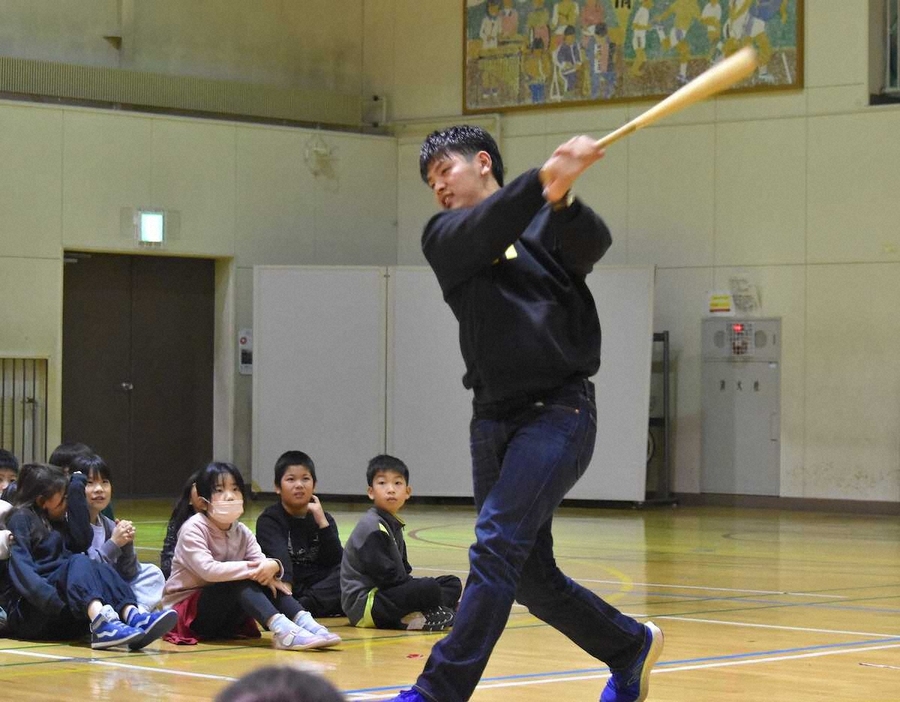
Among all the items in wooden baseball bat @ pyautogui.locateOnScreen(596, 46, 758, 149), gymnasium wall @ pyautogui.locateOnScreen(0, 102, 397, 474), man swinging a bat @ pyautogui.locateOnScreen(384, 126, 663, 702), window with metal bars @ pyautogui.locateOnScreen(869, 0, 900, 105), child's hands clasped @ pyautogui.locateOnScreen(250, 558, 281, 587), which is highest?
window with metal bars @ pyautogui.locateOnScreen(869, 0, 900, 105)

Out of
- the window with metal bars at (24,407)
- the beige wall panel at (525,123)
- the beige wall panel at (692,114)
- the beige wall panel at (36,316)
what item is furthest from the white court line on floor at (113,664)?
the beige wall panel at (525,123)

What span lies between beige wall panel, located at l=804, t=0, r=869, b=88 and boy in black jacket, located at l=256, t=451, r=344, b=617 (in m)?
9.77

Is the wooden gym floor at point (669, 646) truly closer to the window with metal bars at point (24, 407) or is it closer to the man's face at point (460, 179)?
the man's face at point (460, 179)

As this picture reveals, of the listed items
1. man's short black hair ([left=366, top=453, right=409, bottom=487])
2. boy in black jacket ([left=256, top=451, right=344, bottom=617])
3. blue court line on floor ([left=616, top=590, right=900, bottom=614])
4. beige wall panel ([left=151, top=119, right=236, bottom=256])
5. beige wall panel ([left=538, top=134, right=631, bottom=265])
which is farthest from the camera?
beige wall panel ([left=538, top=134, right=631, bottom=265])

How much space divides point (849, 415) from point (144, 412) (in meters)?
7.71

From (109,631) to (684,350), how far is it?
10964 millimetres

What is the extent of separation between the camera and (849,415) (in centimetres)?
1563

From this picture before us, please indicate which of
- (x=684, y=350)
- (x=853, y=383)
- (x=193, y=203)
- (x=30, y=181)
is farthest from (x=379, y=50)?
(x=853, y=383)

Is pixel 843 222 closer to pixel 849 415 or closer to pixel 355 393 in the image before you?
pixel 849 415

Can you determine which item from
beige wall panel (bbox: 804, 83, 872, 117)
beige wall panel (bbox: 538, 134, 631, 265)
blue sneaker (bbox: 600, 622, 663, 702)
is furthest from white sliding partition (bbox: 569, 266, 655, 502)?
blue sneaker (bbox: 600, 622, 663, 702)

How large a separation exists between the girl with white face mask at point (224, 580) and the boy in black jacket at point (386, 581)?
1.61 ft

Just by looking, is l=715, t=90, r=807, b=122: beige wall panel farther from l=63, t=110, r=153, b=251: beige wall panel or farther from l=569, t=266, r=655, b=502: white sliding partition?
l=63, t=110, r=153, b=251: beige wall panel

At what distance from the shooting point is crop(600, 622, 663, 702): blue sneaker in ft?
14.5

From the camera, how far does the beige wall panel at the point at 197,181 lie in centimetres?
1664
